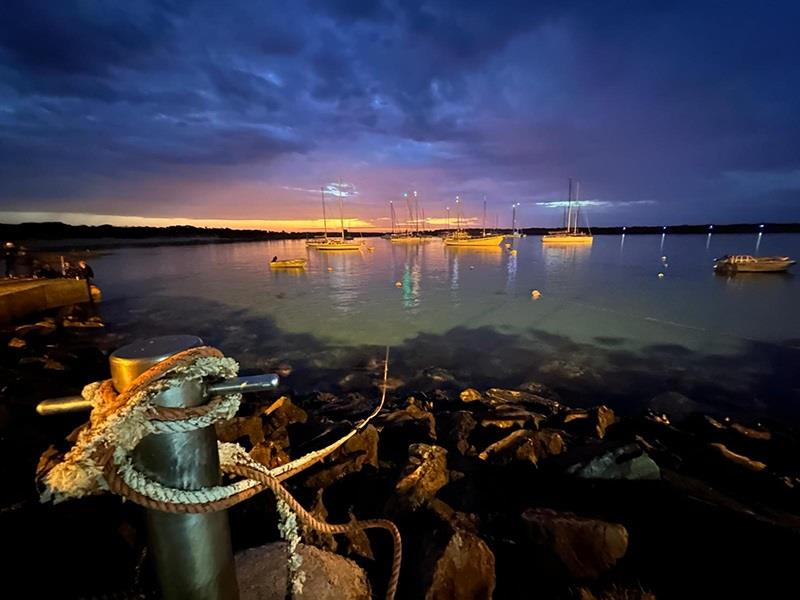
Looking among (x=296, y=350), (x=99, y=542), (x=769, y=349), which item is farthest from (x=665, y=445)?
(x=769, y=349)

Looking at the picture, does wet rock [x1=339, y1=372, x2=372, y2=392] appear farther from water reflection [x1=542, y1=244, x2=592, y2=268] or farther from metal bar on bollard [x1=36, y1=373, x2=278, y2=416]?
water reflection [x1=542, y1=244, x2=592, y2=268]

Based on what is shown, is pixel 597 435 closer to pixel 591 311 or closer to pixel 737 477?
pixel 737 477

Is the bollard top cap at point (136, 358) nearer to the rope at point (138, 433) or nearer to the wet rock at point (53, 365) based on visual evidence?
the rope at point (138, 433)

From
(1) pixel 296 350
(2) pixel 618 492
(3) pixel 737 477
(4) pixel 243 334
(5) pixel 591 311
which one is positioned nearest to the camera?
(2) pixel 618 492

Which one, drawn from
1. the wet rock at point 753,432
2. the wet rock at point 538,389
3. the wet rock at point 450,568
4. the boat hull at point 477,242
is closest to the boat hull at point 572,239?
the boat hull at point 477,242

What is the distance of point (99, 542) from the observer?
3.36 metres

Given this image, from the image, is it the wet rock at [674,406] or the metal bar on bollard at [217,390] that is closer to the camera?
the metal bar on bollard at [217,390]

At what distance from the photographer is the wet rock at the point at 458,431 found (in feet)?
18.8

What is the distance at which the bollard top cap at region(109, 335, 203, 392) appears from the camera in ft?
4.28

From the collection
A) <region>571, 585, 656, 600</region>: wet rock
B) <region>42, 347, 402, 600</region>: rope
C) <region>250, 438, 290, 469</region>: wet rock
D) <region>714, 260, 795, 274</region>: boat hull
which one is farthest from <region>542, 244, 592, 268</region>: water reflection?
<region>42, 347, 402, 600</region>: rope

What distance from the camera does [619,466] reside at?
4160 millimetres

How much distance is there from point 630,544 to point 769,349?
1763cm

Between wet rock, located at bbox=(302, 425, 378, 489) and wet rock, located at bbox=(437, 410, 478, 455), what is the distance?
1.42 m

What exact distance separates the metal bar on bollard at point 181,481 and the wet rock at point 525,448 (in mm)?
4190
